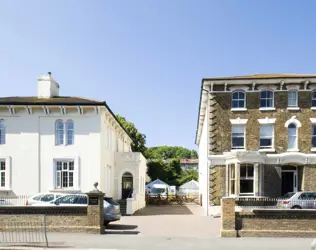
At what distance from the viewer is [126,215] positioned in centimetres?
2611

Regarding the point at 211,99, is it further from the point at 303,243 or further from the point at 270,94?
the point at 303,243

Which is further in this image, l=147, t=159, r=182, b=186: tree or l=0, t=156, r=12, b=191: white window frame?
l=147, t=159, r=182, b=186: tree

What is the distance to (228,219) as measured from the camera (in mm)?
15000

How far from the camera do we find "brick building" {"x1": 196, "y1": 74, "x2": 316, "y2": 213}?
1008 inches

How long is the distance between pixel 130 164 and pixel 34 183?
26.3 ft

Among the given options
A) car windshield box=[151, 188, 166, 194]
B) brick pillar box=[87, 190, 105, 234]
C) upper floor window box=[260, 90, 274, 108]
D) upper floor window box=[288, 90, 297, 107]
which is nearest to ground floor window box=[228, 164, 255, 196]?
upper floor window box=[260, 90, 274, 108]

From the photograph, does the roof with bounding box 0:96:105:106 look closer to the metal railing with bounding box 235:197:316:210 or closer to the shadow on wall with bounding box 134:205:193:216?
the shadow on wall with bounding box 134:205:193:216

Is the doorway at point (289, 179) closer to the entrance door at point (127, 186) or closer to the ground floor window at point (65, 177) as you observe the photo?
the entrance door at point (127, 186)

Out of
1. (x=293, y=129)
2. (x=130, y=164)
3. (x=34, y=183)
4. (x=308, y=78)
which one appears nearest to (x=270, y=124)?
(x=293, y=129)

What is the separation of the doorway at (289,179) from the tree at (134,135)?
3429 cm

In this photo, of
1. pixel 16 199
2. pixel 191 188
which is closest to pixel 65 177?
pixel 16 199

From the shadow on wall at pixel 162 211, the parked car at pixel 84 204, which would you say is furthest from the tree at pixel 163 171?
the parked car at pixel 84 204

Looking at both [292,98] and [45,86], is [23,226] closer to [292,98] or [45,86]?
[45,86]

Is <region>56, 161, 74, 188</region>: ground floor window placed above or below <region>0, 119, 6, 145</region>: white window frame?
below
